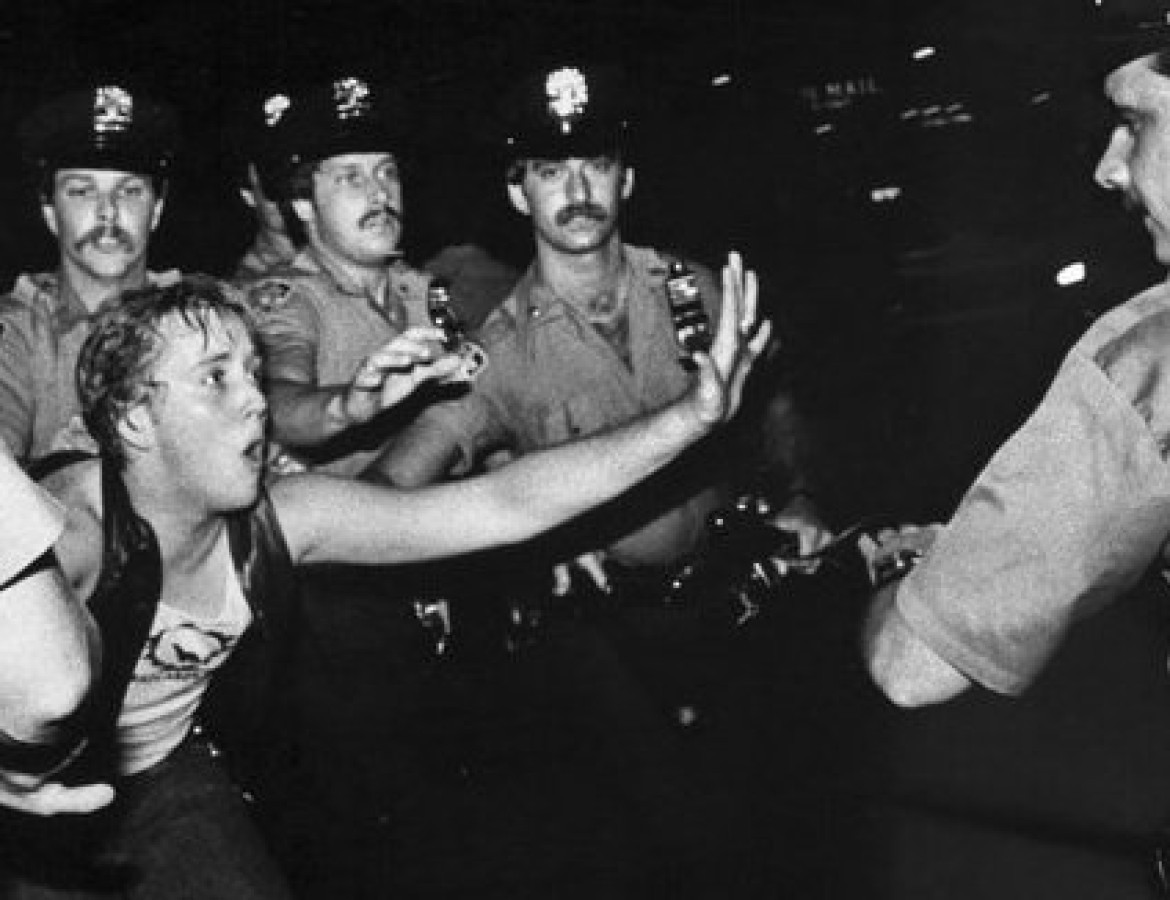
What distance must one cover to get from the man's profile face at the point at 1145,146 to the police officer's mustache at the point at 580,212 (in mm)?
2343

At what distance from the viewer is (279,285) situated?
151 inches

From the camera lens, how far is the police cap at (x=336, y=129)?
404 centimetres

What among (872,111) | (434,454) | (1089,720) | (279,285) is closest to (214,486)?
(434,454)

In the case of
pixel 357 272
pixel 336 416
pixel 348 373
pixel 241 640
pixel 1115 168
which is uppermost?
pixel 1115 168

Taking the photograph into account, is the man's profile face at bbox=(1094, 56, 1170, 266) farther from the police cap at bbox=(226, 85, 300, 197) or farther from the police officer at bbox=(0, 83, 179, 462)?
the police cap at bbox=(226, 85, 300, 197)

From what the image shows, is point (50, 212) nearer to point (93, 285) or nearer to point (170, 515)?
point (93, 285)

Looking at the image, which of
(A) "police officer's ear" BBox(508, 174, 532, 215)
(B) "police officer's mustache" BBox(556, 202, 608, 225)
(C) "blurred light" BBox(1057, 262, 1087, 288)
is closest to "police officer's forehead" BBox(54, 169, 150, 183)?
(A) "police officer's ear" BBox(508, 174, 532, 215)

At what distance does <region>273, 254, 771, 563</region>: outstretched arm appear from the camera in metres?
2.73

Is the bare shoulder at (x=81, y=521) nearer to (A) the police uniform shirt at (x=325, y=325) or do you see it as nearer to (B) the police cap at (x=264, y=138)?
(A) the police uniform shirt at (x=325, y=325)

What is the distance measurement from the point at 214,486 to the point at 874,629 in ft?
4.54

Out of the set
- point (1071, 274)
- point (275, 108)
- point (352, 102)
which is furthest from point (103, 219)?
point (1071, 274)

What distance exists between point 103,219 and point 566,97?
126 cm

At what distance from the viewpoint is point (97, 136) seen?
3865 mm

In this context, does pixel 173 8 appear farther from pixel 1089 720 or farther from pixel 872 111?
pixel 1089 720
